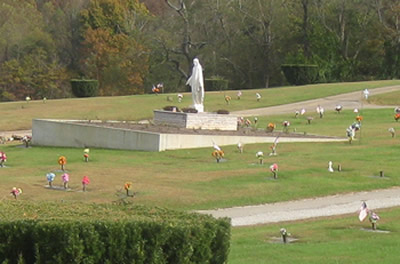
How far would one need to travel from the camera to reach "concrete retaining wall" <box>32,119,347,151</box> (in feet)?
117

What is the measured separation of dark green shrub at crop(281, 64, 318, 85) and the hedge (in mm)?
58040

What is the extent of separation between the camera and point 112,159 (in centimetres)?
3309

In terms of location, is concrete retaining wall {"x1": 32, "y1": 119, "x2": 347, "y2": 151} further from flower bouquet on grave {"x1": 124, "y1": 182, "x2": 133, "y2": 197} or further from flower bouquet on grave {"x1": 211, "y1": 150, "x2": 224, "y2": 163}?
flower bouquet on grave {"x1": 124, "y1": 182, "x2": 133, "y2": 197}

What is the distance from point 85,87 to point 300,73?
51.7 ft

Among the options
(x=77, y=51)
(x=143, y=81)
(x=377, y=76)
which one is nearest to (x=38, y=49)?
(x=77, y=51)

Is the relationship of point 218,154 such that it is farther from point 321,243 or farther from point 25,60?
point 25,60

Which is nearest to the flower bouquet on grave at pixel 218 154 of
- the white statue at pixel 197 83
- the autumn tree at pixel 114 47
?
the white statue at pixel 197 83

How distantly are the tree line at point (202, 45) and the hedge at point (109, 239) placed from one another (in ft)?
199

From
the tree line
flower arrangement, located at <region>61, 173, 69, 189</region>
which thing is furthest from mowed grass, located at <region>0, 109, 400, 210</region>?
the tree line

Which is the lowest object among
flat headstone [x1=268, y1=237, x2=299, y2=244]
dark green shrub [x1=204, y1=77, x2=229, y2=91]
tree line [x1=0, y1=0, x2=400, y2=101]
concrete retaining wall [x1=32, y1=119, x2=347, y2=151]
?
flat headstone [x1=268, y1=237, x2=299, y2=244]

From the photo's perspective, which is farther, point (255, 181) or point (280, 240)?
point (255, 181)

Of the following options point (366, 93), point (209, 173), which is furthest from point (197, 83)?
point (366, 93)

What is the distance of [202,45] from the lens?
80.7 m

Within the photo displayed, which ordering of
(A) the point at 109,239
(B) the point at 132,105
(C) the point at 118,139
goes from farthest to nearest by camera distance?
(B) the point at 132,105 → (C) the point at 118,139 → (A) the point at 109,239
